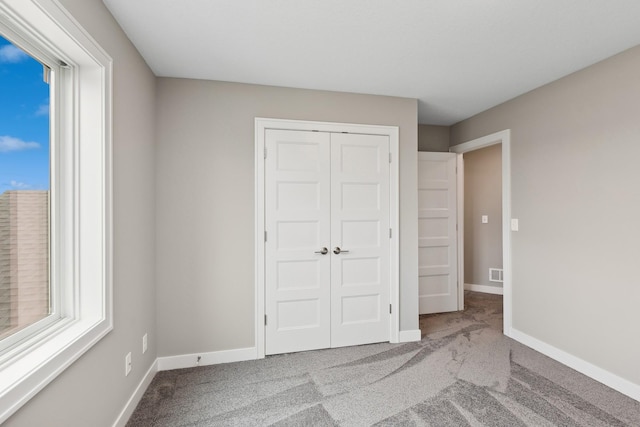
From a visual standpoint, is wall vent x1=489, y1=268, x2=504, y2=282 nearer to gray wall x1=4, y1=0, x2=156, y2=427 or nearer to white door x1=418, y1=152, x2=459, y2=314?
white door x1=418, y1=152, x2=459, y2=314

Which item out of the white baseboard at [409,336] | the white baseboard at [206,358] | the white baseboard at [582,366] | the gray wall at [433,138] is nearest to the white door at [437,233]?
the gray wall at [433,138]

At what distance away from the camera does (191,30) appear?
198 centimetres

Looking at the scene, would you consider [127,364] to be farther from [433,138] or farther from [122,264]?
[433,138]

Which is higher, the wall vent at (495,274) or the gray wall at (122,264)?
the gray wall at (122,264)

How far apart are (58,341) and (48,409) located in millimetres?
283

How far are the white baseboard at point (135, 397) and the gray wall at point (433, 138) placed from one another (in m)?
3.92

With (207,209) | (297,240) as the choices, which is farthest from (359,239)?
(207,209)

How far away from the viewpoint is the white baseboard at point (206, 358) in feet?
8.57

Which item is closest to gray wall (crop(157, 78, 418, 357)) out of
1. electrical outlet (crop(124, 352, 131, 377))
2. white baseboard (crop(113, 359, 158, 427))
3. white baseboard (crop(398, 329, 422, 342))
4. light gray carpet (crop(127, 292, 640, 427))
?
white baseboard (crop(113, 359, 158, 427))

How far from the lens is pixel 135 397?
209 cm

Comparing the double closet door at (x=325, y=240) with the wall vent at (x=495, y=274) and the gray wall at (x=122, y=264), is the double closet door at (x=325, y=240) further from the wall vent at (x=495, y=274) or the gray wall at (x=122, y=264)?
the wall vent at (x=495, y=274)

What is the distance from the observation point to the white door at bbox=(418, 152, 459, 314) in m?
3.95

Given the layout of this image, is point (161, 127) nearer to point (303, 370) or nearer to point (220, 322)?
point (220, 322)

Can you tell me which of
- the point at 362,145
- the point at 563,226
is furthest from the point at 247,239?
the point at 563,226
